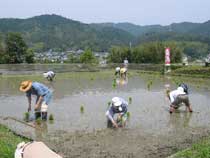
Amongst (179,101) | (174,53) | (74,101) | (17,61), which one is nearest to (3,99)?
(74,101)

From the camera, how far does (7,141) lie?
8312mm

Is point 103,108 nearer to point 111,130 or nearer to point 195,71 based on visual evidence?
point 111,130

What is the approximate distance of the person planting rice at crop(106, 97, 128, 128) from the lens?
408 inches

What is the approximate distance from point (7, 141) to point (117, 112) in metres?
3.25

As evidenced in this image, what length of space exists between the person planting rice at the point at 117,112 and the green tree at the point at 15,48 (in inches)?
1504

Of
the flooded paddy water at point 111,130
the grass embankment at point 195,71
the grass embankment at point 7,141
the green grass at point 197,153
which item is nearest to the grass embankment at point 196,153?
the green grass at point 197,153

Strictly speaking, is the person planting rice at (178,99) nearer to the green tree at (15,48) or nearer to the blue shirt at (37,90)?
the blue shirt at (37,90)

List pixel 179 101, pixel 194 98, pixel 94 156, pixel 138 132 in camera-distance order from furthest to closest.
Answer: pixel 194 98
pixel 179 101
pixel 138 132
pixel 94 156

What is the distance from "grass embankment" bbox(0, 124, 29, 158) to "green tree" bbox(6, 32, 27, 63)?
38.2 metres

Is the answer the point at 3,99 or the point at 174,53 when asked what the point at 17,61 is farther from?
the point at 3,99

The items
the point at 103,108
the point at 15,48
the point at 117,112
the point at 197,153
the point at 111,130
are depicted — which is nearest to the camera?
the point at 197,153

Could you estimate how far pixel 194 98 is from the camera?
675 inches

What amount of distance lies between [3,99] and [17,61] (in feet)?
104

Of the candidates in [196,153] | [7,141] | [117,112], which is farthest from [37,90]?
[196,153]
